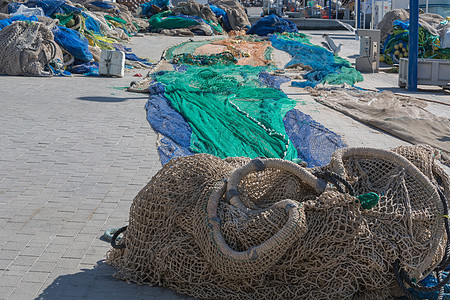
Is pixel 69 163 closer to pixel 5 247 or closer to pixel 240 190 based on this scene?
pixel 5 247

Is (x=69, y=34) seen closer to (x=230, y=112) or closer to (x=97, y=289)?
(x=230, y=112)

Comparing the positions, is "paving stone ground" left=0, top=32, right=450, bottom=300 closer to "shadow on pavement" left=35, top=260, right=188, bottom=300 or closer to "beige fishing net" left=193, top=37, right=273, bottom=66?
"shadow on pavement" left=35, top=260, right=188, bottom=300

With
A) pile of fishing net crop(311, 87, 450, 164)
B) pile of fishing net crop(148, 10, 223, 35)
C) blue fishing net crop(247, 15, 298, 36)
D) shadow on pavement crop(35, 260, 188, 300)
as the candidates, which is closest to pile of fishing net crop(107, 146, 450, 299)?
shadow on pavement crop(35, 260, 188, 300)

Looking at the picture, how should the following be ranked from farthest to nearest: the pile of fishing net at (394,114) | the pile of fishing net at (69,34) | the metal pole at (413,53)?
the pile of fishing net at (69,34) → the metal pole at (413,53) → the pile of fishing net at (394,114)

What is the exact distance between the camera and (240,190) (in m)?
3.53

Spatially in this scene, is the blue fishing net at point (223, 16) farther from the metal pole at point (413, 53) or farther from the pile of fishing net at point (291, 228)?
the pile of fishing net at point (291, 228)

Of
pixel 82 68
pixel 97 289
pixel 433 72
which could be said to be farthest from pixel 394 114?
pixel 82 68

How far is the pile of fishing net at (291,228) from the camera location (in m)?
3.16

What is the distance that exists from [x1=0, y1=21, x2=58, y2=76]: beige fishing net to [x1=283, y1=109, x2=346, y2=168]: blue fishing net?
6251mm

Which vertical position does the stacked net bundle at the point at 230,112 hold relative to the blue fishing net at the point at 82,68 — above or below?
below

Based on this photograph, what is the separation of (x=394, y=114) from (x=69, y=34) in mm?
8122

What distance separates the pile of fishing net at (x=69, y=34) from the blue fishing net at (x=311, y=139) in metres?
6.11

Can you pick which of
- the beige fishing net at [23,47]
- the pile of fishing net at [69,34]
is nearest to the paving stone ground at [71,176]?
the beige fishing net at [23,47]

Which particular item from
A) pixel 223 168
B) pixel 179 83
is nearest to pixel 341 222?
pixel 223 168
